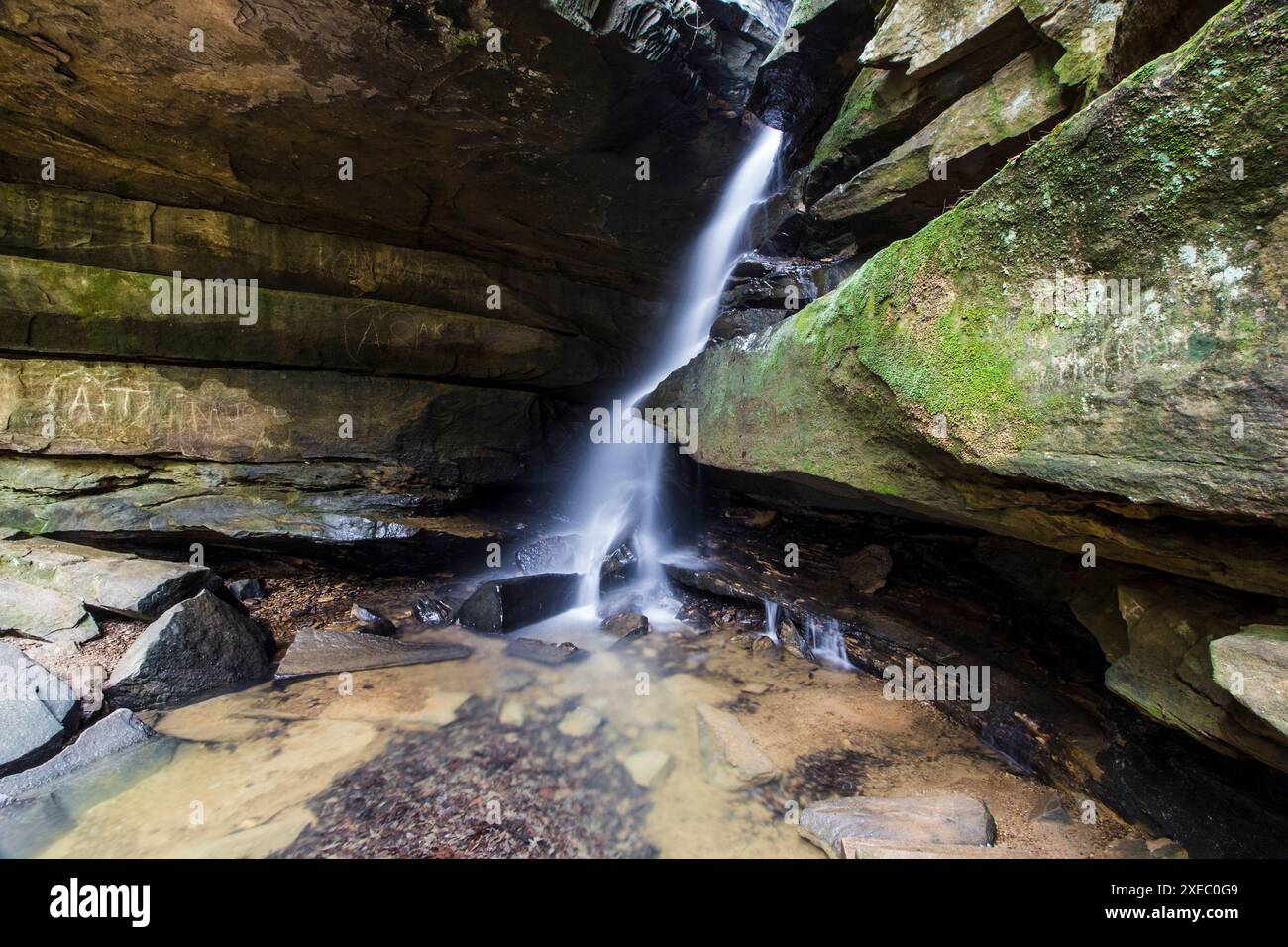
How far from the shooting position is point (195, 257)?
7.24 metres

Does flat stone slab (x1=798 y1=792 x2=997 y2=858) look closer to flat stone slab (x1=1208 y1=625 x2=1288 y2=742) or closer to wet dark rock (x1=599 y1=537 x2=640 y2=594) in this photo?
flat stone slab (x1=1208 y1=625 x2=1288 y2=742)

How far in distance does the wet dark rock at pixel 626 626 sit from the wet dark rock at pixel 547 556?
2.03m

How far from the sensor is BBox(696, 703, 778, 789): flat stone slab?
4133 millimetres

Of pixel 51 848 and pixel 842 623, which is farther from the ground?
pixel 842 623

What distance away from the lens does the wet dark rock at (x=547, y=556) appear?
908 centimetres

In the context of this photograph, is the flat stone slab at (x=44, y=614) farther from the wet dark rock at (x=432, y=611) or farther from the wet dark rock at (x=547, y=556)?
the wet dark rock at (x=547, y=556)

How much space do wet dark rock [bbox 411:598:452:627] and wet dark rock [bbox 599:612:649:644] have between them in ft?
6.95

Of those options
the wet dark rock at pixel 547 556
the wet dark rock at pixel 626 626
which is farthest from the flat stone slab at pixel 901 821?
the wet dark rock at pixel 547 556

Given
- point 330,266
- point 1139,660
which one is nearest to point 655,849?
point 1139,660

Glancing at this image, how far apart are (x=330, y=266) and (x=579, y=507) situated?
5612mm

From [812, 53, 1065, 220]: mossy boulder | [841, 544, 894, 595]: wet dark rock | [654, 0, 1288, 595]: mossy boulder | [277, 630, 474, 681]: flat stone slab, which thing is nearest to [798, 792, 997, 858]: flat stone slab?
[654, 0, 1288, 595]: mossy boulder

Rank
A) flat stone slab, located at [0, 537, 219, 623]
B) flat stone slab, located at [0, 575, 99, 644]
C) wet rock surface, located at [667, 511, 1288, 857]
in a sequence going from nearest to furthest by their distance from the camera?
wet rock surface, located at [667, 511, 1288, 857]
flat stone slab, located at [0, 575, 99, 644]
flat stone slab, located at [0, 537, 219, 623]

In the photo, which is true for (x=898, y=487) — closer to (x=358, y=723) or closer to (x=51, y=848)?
(x=358, y=723)

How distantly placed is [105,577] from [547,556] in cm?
537
